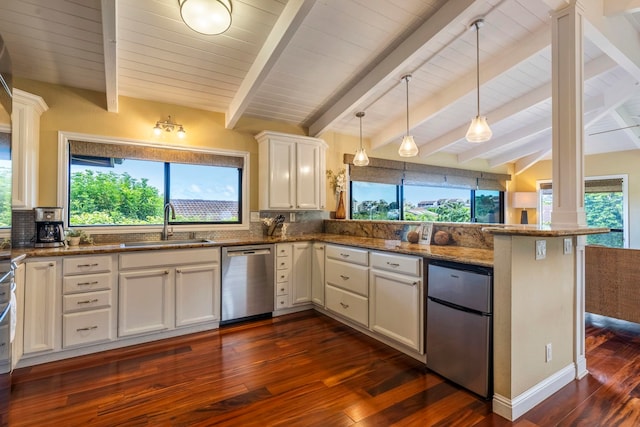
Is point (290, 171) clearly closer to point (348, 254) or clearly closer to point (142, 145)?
point (348, 254)

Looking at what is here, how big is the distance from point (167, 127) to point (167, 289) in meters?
1.77

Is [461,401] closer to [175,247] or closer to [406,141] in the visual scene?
[406,141]

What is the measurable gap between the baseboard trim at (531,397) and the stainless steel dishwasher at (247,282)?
7.66 ft

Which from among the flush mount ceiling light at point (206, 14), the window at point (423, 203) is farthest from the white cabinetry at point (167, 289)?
the window at point (423, 203)

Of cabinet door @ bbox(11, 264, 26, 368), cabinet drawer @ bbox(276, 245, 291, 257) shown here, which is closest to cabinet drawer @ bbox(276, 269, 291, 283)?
cabinet drawer @ bbox(276, 245, 291, 257)

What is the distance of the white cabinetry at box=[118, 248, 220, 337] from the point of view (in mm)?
2760

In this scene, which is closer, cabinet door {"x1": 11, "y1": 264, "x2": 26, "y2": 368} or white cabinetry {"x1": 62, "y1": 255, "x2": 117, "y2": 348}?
cabinet door {"x1": 11, "y1": 264, "x2": 26, "y2": 368}

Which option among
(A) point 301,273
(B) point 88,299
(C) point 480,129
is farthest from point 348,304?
(B) point 88,299

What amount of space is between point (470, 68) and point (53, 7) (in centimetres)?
372

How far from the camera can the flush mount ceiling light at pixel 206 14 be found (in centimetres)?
207

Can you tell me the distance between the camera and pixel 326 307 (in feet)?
11.5

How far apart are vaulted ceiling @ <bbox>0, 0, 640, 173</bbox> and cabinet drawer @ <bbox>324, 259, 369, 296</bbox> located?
184cm

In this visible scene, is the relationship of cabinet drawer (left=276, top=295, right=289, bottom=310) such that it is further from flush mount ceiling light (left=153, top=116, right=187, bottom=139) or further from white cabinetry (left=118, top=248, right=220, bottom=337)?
flush mount ceiling light (left=153, top=116, right=187, bottom=139)

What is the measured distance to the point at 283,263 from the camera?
3.59 m
